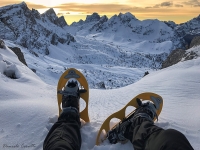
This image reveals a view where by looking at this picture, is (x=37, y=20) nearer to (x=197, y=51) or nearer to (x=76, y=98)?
(x=197, y=51)

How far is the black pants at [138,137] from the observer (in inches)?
67.2

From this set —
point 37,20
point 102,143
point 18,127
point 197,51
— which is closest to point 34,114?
point 18,127

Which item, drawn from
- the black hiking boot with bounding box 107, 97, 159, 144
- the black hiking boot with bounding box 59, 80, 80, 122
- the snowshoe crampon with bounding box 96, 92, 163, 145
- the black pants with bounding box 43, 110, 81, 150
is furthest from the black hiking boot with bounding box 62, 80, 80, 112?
the black hiking boot with bounding box 107, 97, 159, 144

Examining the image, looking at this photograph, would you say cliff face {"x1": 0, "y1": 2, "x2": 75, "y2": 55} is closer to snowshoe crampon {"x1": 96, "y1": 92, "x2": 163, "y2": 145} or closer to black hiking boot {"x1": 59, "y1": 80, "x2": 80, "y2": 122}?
black hiking boot {"x1": 59, "y1": 80, "x2": 80, "y2": 122}

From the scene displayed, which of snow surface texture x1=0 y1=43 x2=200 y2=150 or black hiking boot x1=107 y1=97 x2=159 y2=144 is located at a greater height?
black hiking boot x1=107 y1=97 x2=159 y2=144

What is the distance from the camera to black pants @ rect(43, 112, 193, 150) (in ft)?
5.60

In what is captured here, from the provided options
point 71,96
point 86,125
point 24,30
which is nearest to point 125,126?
point 86,125

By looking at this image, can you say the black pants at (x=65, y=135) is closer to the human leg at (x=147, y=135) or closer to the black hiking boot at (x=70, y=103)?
the black hiking boot at (x=70, y=103)

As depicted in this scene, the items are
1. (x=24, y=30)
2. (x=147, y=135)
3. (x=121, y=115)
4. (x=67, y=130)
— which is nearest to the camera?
(x=147, y=135)

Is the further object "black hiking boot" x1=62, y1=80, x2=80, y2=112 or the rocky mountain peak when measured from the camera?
the rocky mountain peak

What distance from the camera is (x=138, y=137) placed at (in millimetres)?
2094

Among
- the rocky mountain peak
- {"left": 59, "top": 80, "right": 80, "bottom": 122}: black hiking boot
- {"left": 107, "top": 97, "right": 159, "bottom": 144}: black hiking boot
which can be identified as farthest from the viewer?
the rocky mountain peak

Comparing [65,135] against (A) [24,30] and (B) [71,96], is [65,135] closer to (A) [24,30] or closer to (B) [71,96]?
(B) [71,96]

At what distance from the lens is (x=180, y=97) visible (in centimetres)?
459
